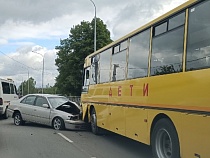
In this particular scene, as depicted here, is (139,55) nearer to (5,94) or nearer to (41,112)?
(41,112)

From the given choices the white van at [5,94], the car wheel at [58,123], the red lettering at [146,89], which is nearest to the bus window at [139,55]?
the red lettering at [146,89]

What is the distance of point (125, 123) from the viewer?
30.1 ft

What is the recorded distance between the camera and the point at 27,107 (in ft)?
51.7

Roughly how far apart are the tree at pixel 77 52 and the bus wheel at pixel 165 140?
3792cm

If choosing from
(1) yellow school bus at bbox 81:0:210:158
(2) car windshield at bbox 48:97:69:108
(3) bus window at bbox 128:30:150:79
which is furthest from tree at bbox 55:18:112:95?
(3) bus window at bbox 128:30:150:79

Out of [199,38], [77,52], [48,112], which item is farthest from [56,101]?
[77,52]

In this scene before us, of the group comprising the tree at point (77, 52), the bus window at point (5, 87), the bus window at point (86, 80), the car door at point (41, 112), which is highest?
the tree at point (77, 52)

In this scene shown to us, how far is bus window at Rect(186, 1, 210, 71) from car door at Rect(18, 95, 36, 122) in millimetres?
10659

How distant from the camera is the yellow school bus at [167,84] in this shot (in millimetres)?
5707

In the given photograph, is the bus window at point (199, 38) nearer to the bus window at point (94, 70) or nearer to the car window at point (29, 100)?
the bus window at point (94, 70)

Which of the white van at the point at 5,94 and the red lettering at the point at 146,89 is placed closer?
the red lettering at the point at 146,89

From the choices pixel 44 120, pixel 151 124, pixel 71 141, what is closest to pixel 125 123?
pixel 151 124

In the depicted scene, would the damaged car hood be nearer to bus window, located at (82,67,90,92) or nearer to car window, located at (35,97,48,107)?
car window, located at (35,97,48,107)

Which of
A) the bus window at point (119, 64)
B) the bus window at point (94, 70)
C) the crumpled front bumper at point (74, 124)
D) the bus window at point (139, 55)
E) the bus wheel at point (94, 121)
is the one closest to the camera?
the bus window at point (139, 55)
